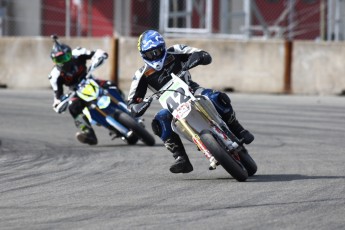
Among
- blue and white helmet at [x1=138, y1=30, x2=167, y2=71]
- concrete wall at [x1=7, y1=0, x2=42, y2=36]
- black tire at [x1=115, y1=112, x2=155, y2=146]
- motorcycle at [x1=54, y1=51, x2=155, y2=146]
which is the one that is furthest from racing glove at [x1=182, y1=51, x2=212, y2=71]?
concrete wall at [x1=7, y1=0, x2=42, y2=36]

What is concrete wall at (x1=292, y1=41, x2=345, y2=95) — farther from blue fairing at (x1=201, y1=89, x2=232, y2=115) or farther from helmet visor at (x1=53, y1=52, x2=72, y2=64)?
blue fairing at (x1=201, y1=89, x2=232, y2=115)

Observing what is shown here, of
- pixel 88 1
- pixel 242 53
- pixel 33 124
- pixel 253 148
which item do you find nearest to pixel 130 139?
pixel 253 148

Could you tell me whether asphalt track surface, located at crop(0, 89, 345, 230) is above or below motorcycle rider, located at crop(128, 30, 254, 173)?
below

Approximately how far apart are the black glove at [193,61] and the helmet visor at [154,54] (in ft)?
0.88

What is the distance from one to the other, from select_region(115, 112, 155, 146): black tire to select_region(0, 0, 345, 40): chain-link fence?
9.92 metres

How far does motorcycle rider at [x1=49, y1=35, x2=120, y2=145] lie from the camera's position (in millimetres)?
13727

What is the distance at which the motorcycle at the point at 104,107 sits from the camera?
13.5m

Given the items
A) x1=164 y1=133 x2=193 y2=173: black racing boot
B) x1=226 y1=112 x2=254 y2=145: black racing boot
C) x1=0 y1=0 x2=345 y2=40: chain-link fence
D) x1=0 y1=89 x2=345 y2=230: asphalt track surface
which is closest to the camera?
x1=0 y1=89 x2=345 y2=230: asphalt track surface

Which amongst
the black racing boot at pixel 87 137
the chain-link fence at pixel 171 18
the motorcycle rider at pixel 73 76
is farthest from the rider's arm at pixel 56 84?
the chain-link fence at pixel 171 18

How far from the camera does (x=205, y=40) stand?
20.5 m

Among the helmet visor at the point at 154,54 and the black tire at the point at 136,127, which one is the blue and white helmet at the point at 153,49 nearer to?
the helmet visor at the point at 154,54

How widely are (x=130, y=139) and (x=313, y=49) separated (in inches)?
290

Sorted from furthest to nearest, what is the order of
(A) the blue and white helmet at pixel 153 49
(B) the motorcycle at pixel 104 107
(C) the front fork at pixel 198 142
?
(B) the motorcycle at pixel 104 107 → (A) the blue and white helmet at pixel 153 49 → (C) the front fork at pixel 198 142

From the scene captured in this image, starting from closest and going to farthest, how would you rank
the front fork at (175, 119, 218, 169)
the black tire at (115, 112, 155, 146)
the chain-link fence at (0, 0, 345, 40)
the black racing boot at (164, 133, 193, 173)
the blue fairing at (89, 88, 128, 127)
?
the front fork at (175, 119, 218, 169)
the black racing boot at (164, 133, 193, 173)
the black tire at (115, 112, 155, 146)
the blue fairing at (89, 88, 128, 127)
the chain-link fence at (0, 0, 345, 40)
